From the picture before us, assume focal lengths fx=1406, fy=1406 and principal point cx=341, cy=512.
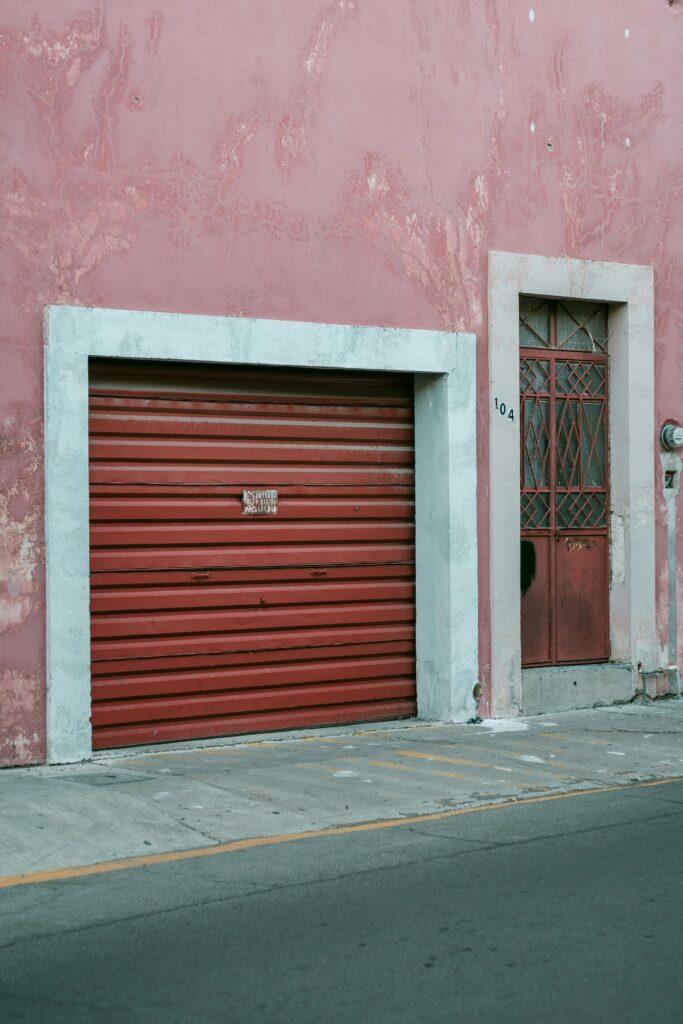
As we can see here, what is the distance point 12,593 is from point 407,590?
12.1ft

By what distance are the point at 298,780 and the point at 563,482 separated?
194 inches

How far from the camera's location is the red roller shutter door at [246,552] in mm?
10547

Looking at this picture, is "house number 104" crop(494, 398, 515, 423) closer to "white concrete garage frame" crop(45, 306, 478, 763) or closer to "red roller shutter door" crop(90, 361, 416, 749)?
"white concrete garage frame" crop(45, 306, 478, 763)

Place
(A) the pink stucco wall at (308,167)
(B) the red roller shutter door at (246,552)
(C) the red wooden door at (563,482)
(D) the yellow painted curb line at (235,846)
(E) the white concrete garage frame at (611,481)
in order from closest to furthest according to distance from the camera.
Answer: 1. (D) the yellow painted curb line at (235,846)
2. (A) the pink stucco wall at (308,167)
3. (B) the red roller shutter door at (246,552)
4. (E) the white concrete garage frame at (611,481)
5. (C) the red wooden door at (563,482)

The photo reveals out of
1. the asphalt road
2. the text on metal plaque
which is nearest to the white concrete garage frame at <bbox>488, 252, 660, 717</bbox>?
the text on metal plaque

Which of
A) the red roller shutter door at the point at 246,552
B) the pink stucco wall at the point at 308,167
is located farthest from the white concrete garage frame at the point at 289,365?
the red roller shutter door at the point at 246,552

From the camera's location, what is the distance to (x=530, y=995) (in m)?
4.97

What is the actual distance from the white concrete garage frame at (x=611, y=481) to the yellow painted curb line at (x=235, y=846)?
3.34 meters

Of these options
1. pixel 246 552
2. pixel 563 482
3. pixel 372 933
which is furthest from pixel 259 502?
pixel 372 933

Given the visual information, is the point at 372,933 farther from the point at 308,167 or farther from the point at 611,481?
the point at 611,481

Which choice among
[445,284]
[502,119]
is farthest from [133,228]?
[502,119]

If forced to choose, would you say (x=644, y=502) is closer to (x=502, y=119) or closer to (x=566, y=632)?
(x=566, y=632)

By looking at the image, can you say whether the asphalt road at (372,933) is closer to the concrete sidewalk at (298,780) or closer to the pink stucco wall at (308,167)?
the concrete sidewalk at (298,780)

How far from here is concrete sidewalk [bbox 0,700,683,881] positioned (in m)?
7.80
